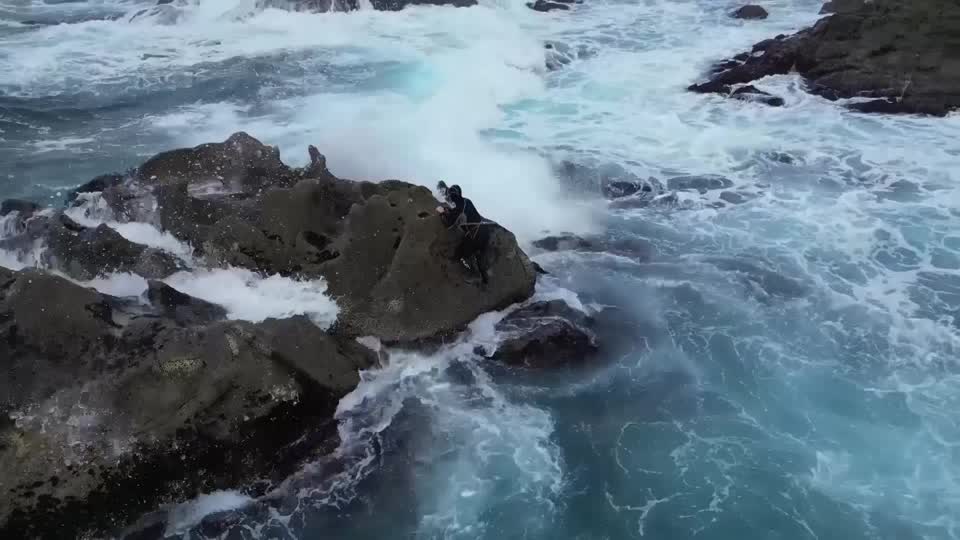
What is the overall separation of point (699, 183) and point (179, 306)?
10.0 m

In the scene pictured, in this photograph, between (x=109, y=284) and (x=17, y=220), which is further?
(x=17, y=220)

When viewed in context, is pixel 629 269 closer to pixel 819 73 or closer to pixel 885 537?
pixel 885 537

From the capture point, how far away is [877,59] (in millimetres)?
18609

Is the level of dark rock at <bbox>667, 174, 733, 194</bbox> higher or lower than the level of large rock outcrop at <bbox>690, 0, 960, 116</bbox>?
lower

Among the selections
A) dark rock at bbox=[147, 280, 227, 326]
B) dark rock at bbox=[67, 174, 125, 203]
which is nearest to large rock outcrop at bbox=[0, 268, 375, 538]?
dark rock at bbox=[147, 280, 227, 326]

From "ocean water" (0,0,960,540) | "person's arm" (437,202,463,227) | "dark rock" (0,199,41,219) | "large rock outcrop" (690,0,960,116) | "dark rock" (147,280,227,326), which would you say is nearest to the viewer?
"ocean water" (0,0,960,540)

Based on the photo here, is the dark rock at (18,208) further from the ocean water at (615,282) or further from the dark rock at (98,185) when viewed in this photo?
the ocean water at (615,282)

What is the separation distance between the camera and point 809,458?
27.8ft

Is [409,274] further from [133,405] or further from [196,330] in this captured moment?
[133,405]

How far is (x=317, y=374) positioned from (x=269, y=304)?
6.02 feet

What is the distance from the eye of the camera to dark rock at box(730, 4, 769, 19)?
25.4m

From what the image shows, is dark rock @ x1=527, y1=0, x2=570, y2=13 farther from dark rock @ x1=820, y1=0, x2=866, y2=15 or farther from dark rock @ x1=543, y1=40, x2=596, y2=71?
dark rock @ x1=820, y1=0, x2=866, y2=15

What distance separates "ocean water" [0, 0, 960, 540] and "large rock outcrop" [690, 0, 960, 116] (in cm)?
66

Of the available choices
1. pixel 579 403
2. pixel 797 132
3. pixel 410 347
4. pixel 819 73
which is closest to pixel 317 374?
pixel 410 347
